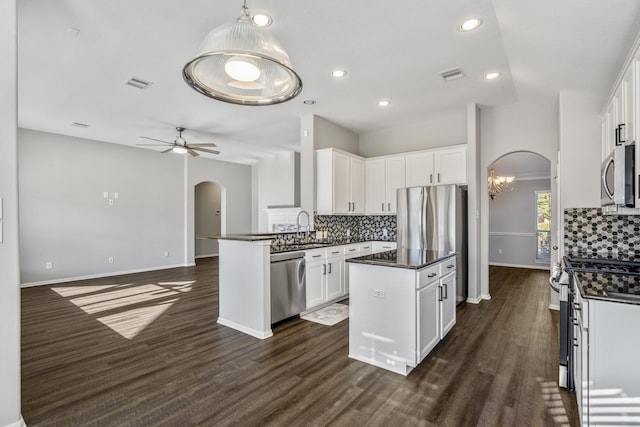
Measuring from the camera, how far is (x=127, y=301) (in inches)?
192

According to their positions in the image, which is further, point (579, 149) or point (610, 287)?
point (579, 149)

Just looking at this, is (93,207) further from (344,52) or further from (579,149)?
(579,149)

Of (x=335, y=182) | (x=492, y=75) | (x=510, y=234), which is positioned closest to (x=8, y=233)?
(x=335, y=182)

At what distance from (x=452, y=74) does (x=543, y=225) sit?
5.79 metres

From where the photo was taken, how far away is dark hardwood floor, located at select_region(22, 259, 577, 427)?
210 cm

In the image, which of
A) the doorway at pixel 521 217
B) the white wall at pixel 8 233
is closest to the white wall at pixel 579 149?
the doorway at pixel 521 217

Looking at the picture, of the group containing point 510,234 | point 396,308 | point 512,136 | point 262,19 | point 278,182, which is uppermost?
point 262,19

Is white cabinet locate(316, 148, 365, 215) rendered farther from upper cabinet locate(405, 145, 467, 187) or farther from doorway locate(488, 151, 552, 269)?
doorway locate(488, 151, 552, 269)

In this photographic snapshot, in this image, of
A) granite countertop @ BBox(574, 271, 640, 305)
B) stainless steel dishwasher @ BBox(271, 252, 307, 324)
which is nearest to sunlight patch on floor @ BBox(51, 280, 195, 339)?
stainless steel dishwasher @ BBox(271, 252, 307, 324)

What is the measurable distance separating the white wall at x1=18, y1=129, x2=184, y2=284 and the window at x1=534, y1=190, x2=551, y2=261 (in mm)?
8870

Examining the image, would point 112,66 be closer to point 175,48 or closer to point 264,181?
point 175,48

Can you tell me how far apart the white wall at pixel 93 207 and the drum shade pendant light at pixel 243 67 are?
6.31 meters

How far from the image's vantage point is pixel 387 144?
5922 millimetres

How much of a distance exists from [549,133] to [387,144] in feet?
8.07
